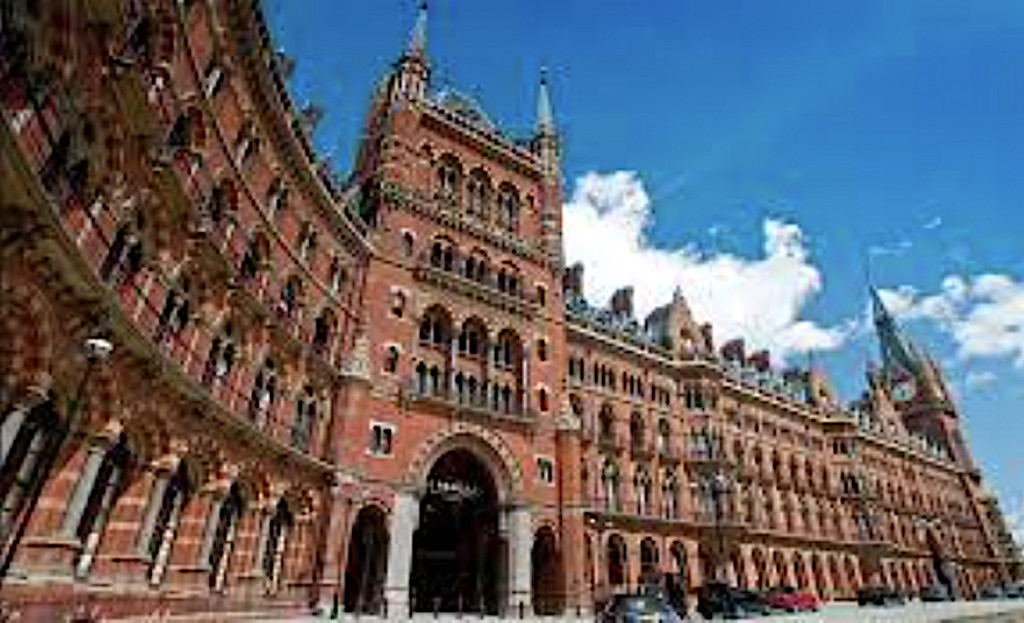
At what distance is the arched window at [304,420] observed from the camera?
87.8 ft

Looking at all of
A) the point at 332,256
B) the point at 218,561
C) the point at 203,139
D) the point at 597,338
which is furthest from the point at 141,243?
the point at 597,338

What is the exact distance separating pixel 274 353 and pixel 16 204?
47.3ft

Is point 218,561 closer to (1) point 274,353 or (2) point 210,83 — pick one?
(1) point 274,353

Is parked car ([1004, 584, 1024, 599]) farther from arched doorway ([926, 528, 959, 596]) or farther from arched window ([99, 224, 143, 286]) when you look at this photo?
arched window ([99, 224, 143, 286])

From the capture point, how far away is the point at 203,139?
19.7 meters

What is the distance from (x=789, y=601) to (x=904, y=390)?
65150 mm

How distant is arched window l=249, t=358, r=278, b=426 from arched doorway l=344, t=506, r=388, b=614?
268 inches

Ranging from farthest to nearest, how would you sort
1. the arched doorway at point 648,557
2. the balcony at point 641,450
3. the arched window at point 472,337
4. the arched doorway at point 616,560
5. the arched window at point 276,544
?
the balcony at point 641,450
the arched doorway at point 648,557
the arched doorway at point 616,560
the arched window at point 472,337
the arched window at point 276,544

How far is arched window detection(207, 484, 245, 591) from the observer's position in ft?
71.2

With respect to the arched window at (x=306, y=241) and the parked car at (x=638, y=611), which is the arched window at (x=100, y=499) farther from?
the parked car at (x=638, y=611)

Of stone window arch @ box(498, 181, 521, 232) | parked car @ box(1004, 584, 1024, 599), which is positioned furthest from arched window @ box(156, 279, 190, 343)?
parked car @ box(1004, 584, 1024, 599)

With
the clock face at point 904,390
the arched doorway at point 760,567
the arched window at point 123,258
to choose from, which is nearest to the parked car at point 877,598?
the arched doorway at point 760,567

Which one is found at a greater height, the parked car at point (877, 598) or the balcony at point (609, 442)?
the balcony at point (609, 442)

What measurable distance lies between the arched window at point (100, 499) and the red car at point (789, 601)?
33.5 m
